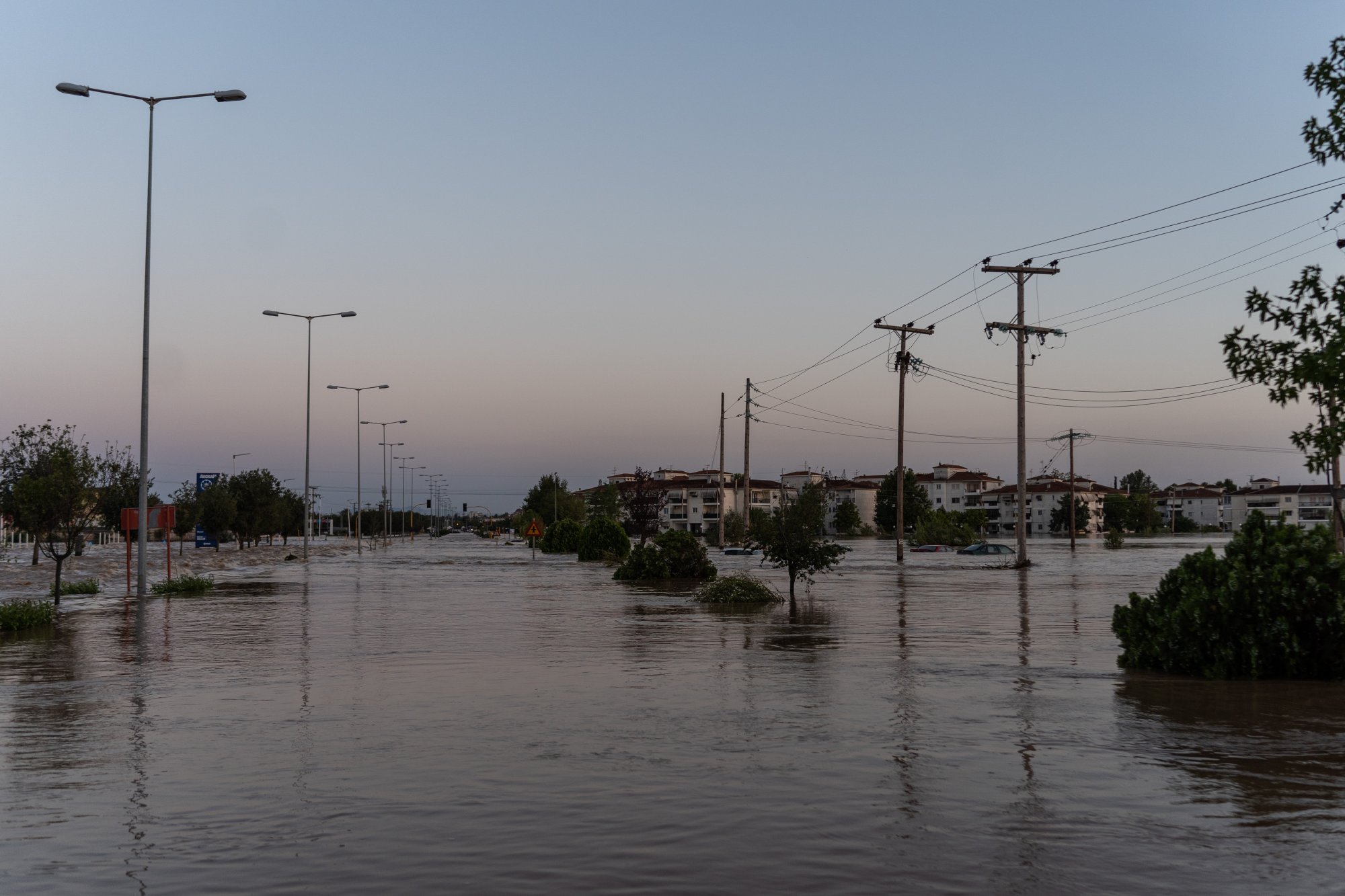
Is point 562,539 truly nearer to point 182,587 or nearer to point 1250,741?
point 182,587

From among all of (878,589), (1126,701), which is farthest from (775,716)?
(878,589)

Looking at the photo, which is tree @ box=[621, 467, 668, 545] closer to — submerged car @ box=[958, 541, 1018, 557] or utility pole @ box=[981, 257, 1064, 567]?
submerged car @ box=[958, 541, 1018, 557]

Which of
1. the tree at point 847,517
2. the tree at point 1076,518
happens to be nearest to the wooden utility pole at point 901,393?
the tree at point 847,517

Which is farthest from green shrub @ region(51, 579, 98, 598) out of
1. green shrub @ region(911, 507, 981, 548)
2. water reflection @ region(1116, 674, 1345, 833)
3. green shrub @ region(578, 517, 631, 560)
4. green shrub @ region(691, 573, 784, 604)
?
green shrub @ region(911, 507, 981, 548)

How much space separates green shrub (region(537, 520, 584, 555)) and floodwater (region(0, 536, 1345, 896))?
2335 inches

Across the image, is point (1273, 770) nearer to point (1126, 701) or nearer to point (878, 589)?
point (1126, 701)

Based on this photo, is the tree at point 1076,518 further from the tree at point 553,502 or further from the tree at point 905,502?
the tree at point 553,502

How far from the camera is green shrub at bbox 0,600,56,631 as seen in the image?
20.5 m

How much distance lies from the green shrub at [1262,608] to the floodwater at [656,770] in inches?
25.9

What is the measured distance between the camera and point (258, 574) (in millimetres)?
45312

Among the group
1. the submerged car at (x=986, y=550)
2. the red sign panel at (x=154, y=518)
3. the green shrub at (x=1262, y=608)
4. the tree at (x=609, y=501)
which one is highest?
the tree at (x=609, y=501)

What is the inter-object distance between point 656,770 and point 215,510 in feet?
300

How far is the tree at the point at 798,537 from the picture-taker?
27.8 m

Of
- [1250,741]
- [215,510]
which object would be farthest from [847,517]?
[1250,741]
